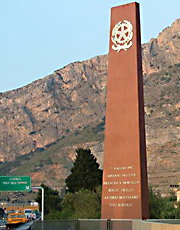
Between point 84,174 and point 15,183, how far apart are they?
107 ft

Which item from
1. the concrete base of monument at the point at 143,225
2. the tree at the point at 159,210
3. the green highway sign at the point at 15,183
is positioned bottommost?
the concrete base of monument at the point at 143,225

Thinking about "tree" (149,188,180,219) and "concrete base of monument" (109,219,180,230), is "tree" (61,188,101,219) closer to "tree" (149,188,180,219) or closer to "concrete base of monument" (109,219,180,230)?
"tree" (149,188,180,219)

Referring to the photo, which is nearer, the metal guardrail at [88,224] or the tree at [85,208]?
the metal guardrail at [88,224]

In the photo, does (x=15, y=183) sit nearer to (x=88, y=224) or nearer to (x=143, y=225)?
(x=88, y=224)

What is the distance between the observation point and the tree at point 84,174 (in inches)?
3285

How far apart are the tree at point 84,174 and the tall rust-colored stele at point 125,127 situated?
1858 inches

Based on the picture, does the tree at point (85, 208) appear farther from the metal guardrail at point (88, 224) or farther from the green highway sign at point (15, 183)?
the metal guardrail at point (88, 224)

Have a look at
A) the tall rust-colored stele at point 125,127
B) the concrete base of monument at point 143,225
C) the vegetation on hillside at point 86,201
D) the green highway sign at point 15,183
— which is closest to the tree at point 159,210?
the vegetation on hillside at point 86,201

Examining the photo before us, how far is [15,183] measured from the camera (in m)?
53.6

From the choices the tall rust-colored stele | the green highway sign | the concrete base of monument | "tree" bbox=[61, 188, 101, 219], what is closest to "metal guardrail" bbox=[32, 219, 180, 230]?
the concrete base of monument

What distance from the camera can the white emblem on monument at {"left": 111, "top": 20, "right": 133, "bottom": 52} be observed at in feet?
117

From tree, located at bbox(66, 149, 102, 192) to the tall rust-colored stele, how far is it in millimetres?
47189

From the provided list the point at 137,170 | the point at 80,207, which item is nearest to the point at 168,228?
the point at 137,170

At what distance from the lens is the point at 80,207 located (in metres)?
54.7
